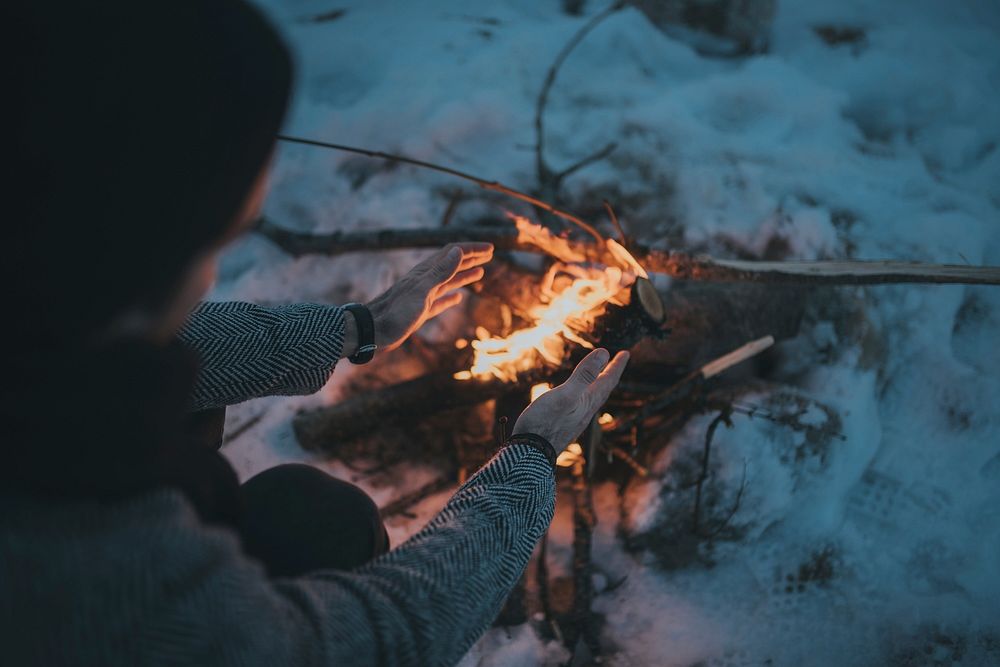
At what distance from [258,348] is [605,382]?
44.2 inches

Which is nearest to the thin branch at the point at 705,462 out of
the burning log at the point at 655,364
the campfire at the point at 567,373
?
the campfire at the point at 567,373

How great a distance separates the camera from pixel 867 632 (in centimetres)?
215

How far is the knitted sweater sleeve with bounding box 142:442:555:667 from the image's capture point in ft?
2.98

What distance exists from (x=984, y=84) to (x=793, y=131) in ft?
4.79

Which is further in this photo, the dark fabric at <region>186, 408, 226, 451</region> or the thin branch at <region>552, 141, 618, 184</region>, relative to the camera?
the thin branch at <region>552, 141, 618, 184</region>

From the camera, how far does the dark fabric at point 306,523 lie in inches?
53.8

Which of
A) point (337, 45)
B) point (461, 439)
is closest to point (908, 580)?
point (461, 439)

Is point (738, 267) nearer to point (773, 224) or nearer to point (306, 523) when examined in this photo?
point (773, 224)

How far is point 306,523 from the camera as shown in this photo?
1441mm

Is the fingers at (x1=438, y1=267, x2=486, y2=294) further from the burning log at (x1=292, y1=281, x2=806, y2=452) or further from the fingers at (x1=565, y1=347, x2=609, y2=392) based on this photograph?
the fingers at (x1=565, y1=347, x2=609, y2=392)

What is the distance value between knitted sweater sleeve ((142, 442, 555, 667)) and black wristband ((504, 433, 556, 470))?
0.03 metres

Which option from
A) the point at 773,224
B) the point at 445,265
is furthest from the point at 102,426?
the point at 773,224

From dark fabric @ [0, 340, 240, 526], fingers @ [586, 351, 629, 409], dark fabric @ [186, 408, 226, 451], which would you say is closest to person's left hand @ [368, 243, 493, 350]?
dark fabric @ [186, 408, 226, 451]

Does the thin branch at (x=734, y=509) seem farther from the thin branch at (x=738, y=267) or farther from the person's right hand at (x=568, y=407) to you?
the person's right hand at (x=568, y=407)
